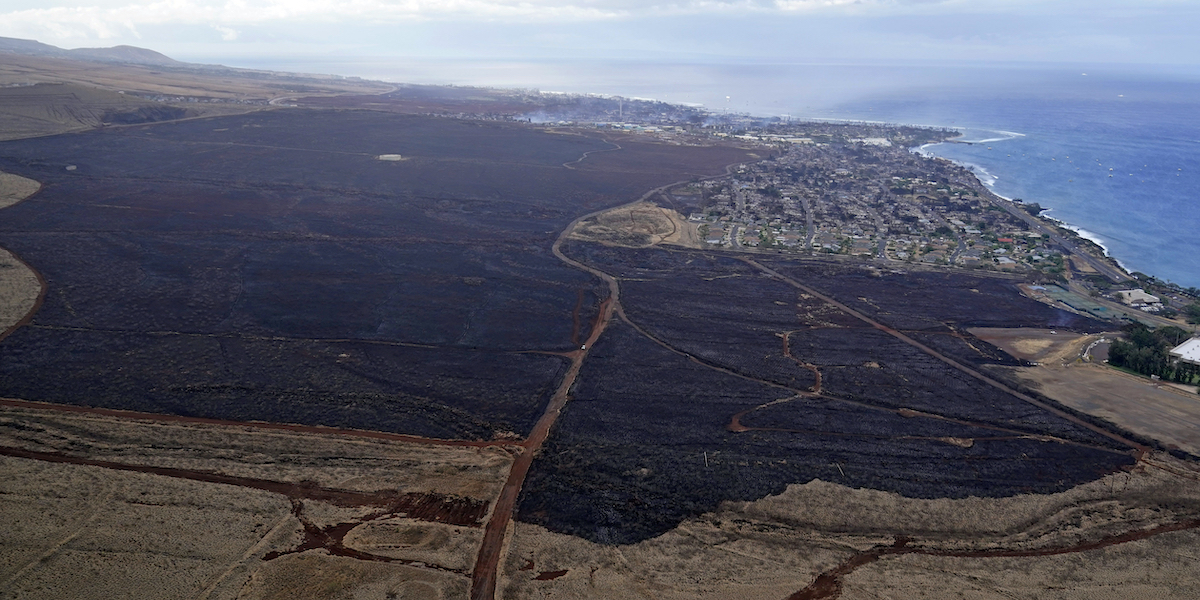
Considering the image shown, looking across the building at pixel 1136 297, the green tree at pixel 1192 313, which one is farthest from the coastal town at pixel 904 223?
the green tree at pixel 1192 313

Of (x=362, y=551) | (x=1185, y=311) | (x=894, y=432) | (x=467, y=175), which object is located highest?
(x=467, y=175)

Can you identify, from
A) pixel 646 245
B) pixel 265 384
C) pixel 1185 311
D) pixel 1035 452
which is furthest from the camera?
pixel 646 245

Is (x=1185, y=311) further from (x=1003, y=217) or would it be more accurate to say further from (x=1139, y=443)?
(x=1003, y=217)

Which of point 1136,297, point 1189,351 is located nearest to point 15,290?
point 1189,351

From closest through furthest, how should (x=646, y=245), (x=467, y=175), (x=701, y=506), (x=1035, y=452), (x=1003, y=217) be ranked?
(x=701, y=506)
(x=1035, y=452)
(x=646, y=245)
(x=1003, y=217)
(x=467, y=175)

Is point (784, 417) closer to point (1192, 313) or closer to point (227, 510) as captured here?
point (227, 510)

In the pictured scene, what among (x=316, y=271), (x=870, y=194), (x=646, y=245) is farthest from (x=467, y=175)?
(x=870, y=194)

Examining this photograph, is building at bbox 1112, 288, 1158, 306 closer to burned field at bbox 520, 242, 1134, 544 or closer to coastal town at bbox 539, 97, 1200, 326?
coastal town at bbox 539, 97, 1200, 326
